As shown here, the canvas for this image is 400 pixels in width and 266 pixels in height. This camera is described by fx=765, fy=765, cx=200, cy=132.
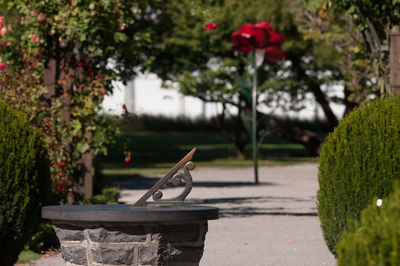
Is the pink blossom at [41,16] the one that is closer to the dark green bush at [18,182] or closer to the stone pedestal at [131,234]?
the dark green bush at [18,182]

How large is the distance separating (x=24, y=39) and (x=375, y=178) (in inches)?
234

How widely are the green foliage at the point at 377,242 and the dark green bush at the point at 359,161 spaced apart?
9.59 feet

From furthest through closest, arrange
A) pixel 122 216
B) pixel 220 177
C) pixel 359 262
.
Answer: pixel 220 177 < pixel 122 216 < pixel 359 262

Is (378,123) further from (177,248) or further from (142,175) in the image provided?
(142,175)

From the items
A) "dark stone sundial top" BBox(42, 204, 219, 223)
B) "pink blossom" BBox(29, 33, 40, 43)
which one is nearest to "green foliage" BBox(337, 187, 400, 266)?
"dark stone sundial top" BBox(42, 204, 219, 223)

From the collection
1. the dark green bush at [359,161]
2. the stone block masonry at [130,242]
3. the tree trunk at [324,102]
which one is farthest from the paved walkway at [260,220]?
the tree trunk at [324,102]

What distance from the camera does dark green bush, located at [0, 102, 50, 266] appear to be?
6562 mm

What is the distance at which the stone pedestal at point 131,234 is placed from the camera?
5578mm

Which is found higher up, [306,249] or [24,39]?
[24,39]

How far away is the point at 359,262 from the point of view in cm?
331

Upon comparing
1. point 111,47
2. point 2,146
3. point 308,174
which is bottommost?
point 308,174

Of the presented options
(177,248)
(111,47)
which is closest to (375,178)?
(177,248)

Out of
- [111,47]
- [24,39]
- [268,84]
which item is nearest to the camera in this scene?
[24,39]

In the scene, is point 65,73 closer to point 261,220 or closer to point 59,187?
point 59,187
